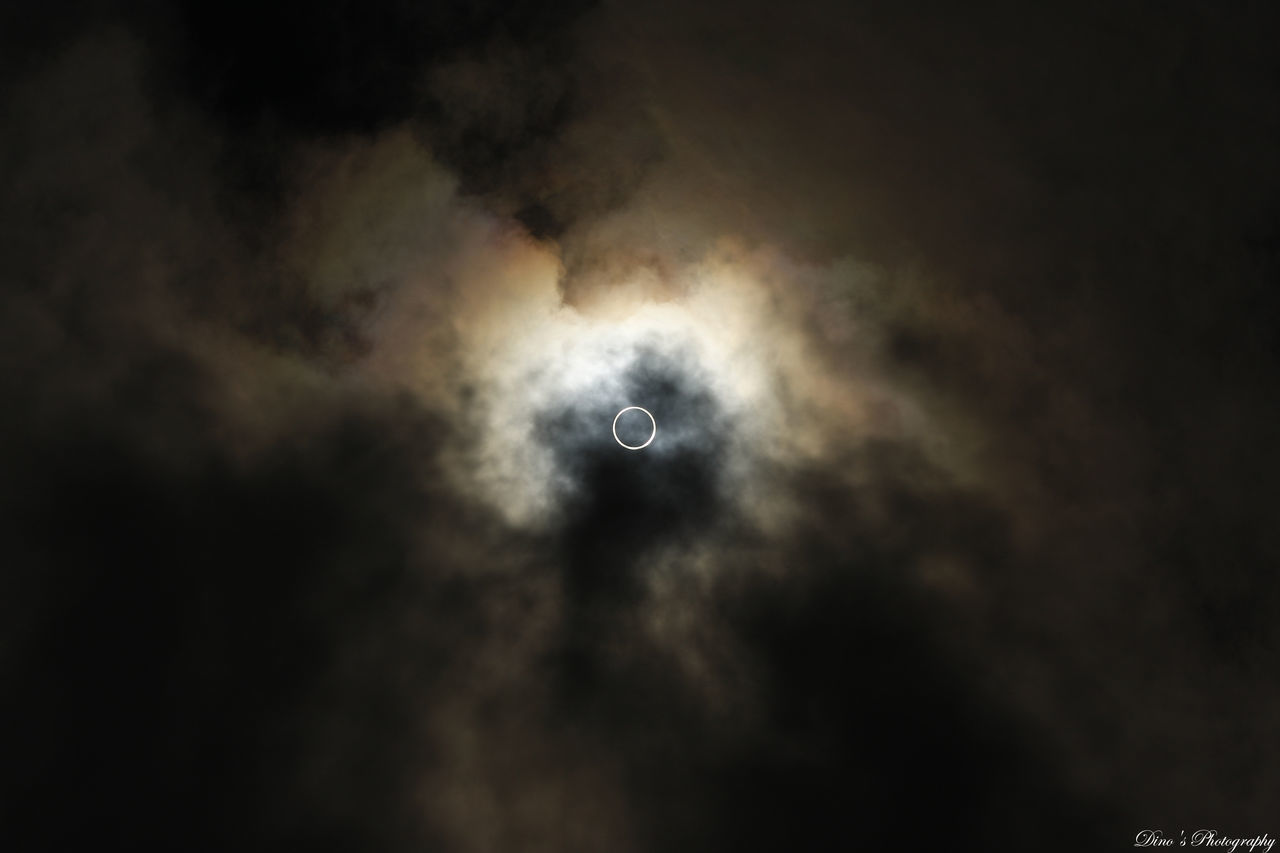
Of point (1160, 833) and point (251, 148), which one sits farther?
point (251, 148)

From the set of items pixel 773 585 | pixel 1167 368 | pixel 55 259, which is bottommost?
pixel 773 585

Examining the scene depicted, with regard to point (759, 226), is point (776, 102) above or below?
above

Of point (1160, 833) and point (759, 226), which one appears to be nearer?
point (1160, 833)

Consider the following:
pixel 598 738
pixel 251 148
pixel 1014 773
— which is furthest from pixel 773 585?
pixel 251 148

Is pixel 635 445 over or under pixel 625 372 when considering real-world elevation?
under

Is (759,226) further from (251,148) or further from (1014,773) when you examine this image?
(1014,773)

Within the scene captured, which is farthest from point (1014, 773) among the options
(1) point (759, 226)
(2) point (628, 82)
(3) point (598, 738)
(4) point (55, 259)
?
(4) point (55, 259)

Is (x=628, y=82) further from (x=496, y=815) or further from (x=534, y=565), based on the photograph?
(x=496, y=815)

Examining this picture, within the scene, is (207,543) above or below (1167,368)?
below
